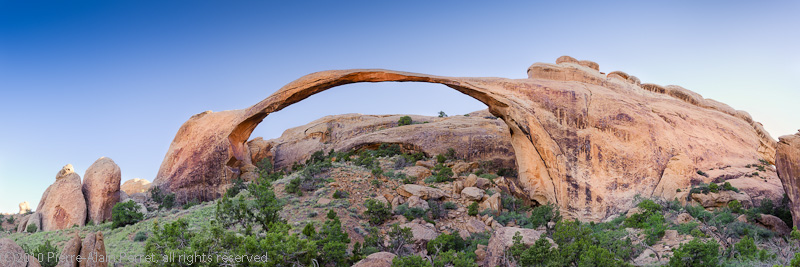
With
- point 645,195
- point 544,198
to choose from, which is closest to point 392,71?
point 544,198

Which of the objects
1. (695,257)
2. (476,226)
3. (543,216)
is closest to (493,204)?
(476,226)

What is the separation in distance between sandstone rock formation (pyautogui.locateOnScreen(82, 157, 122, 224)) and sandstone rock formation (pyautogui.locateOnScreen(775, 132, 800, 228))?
23977 mm

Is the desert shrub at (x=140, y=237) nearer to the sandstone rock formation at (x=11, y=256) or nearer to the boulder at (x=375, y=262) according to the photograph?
the sandstone rock formation at (x=11, y=256)

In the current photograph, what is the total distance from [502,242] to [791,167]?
8492 millimetres

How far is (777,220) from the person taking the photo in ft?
58.2

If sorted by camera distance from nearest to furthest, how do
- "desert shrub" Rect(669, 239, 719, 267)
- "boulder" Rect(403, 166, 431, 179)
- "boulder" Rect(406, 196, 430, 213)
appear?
1. "desert shrub" Rect(669, 239, 719, 267)
2. "boulder" Rect(406, 196, 430, 213)
3. "boulder" Rect(403, 166, 431, 179)

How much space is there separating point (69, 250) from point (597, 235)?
13981 mm

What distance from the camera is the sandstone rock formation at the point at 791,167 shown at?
15.7 metres

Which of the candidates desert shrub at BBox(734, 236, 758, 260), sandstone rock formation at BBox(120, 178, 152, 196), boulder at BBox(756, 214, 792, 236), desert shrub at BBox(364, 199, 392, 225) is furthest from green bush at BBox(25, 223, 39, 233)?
boulder at BBox(756, 214, 792, 236)

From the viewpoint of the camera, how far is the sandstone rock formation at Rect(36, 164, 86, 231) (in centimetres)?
2255

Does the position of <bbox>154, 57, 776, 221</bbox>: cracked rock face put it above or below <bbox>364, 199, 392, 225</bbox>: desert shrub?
above

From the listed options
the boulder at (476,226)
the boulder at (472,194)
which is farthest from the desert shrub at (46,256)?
the boulder at (472,194)

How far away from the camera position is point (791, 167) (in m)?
15.9

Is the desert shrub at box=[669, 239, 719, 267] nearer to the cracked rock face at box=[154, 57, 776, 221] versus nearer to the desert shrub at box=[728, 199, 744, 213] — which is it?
the desert shrub at box=[728, 199, 744, 213]
